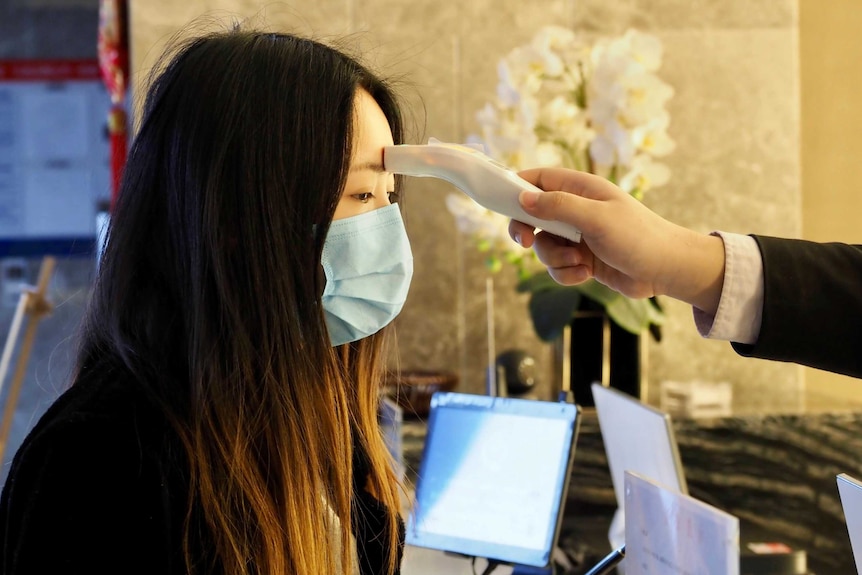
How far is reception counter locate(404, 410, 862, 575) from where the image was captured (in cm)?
207

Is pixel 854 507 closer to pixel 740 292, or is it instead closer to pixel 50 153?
pixel 740 292

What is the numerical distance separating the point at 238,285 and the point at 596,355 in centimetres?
140

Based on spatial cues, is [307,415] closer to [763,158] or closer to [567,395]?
[567,395]

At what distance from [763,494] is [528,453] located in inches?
35.0

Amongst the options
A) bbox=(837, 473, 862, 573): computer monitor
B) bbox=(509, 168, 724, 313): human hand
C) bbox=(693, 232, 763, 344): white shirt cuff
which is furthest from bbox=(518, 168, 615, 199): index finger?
bbox=(837, 473, 862, 573): computer monitor

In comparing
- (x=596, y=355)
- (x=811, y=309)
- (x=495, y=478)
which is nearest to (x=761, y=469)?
(x=596, y=355)

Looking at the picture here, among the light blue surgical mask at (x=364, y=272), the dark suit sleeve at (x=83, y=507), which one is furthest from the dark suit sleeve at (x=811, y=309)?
the dark suit sleeve at (x=83, y=507)

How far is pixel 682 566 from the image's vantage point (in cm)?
87

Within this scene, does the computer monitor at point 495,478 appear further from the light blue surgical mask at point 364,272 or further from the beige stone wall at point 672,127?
the beige stone wall at point 672,127

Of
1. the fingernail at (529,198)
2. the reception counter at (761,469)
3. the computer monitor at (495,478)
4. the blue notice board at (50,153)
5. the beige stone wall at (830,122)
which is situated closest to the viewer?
the fingernail at (529,198)

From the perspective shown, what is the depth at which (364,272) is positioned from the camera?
1.06 meters

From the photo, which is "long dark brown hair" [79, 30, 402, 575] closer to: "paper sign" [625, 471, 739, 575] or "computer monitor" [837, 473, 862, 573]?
"paper sign" [625, 471, 739, 575]

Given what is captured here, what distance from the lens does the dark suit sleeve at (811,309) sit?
97 centimetres

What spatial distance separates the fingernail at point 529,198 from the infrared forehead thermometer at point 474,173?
21 mm
